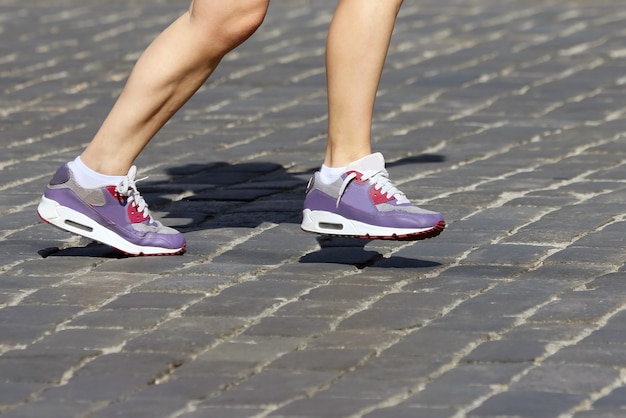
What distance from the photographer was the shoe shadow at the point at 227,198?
5.14 metres

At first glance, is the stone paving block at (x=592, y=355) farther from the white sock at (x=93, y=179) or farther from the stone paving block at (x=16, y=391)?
the white sock at (x=93, y=179)

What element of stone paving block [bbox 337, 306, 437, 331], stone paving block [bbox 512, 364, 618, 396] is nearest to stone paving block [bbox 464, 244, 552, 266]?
stone paving block [bbox 337, 306, 437, 331]

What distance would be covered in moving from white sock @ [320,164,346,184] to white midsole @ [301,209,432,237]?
0.10m

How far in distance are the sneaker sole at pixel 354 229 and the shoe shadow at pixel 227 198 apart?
136 mm

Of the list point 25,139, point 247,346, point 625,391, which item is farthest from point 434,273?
point 25,139

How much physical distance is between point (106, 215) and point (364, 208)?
768mm

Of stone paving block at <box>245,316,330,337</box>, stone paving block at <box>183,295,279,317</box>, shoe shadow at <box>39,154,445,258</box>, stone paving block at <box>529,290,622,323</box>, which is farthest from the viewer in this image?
shoe shadow at <box>39,154,445,258</box>

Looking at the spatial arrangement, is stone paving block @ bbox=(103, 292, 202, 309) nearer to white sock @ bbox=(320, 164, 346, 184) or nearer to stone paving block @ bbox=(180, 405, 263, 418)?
white sock @ bbox=(320, 164, 346, 184)

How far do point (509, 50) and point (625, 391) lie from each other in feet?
20.8

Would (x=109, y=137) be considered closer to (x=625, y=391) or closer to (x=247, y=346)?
(x=247, y=346)

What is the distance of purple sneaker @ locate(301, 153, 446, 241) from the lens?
470cm

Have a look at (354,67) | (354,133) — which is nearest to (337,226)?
(354,133)

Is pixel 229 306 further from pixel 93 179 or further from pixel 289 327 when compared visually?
pixel 93 179

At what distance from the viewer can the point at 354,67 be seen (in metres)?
4.82
